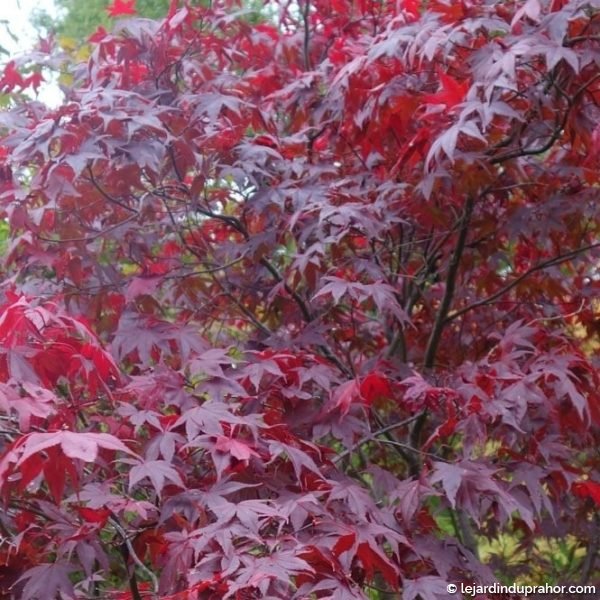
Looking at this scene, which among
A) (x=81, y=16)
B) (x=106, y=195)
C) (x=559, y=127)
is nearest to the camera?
(x=559, y=127)

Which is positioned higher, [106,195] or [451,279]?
[106,195]

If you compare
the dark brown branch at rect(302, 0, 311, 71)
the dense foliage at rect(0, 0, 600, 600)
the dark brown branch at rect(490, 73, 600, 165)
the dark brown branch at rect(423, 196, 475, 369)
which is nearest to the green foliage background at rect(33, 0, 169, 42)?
the dense foliage at rect(0, 0, 600, 600)

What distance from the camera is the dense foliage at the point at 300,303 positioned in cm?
151

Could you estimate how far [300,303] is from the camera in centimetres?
253

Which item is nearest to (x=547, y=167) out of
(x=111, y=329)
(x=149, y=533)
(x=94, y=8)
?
(x=111, y=329)

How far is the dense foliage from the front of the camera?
1507 mm

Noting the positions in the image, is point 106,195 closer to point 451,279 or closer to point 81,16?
point 451,279

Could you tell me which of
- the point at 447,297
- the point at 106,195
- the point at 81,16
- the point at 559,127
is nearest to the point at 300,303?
the point at 447,297

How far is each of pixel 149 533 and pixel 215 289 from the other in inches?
45.3

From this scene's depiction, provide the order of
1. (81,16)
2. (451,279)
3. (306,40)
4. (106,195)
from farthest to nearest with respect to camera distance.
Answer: (81,16) < (306,40) < (451,279) < (106,195)

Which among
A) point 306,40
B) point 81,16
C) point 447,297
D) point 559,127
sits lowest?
point 447,297

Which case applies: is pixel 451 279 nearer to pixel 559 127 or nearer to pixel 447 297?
pixel 447 297

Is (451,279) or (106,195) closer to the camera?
(106,195)

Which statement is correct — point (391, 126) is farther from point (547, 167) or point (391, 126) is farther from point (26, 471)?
point (26, 471)
